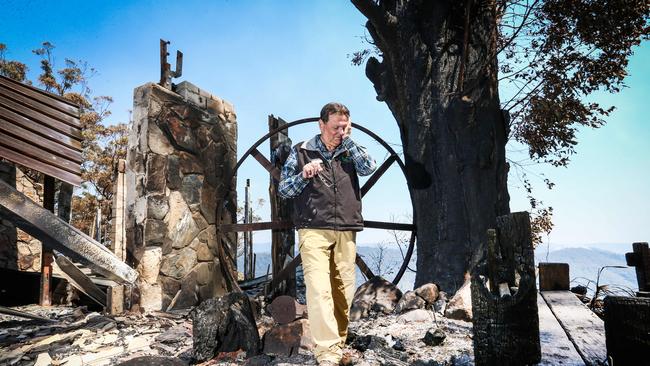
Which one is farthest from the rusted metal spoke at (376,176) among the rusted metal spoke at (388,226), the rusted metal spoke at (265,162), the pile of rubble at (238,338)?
the pile of rubble at (238,338)

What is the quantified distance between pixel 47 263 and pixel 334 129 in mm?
6191

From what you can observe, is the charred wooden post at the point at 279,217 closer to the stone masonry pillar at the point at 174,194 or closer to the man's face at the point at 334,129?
the stone masonry pillar at the point at 174,194

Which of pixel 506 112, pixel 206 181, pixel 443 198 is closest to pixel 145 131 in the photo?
pixel 206 181

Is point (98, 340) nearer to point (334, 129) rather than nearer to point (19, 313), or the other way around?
point (19, 313)

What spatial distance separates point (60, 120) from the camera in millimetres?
6105

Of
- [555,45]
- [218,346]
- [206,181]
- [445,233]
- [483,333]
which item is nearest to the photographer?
[483,333]

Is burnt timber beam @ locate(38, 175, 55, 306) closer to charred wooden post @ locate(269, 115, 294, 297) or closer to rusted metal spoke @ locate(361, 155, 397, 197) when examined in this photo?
charred wooden post @ locate(269, 115, 294, 297)

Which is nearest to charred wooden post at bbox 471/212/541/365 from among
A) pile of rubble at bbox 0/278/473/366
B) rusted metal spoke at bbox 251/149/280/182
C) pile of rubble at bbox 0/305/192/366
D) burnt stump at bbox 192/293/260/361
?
pile of rubble at bbox 0/278/473/366

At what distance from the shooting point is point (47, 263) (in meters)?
6.75

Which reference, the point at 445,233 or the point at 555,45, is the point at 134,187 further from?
the point at 555,45

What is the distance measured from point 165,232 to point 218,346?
1992mm

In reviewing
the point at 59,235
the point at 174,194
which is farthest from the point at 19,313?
the point at 174,194

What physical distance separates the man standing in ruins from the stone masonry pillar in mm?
2366

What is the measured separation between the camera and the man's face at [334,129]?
3303 millimetres
